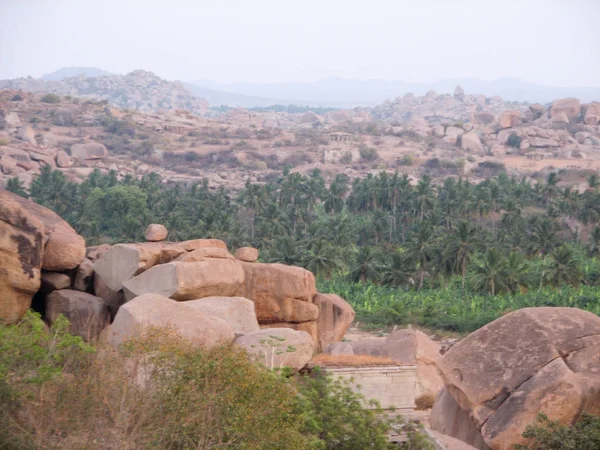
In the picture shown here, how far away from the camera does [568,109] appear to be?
479ft

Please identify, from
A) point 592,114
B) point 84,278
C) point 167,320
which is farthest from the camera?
point 592,114

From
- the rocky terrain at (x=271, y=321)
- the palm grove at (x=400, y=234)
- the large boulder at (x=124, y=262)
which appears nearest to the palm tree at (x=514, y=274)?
the palm grove at (x=400, y=234)

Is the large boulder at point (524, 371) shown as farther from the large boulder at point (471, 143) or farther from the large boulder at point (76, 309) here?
the large boulder at point (471, 143)

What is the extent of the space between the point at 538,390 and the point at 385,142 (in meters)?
130

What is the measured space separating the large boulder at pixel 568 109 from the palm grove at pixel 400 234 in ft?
199

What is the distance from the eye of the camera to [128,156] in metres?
121

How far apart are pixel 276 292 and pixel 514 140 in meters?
118

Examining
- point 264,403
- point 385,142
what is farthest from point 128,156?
point 264,403

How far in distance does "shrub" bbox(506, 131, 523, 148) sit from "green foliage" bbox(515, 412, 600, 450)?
12702 cm

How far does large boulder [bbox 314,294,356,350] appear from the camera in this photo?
27109 millimetres

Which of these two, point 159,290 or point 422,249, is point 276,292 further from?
point 422,249

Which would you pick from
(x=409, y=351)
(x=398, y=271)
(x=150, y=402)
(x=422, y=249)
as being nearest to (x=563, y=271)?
(x=422, y=249)

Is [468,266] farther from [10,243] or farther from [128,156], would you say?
[128,156]

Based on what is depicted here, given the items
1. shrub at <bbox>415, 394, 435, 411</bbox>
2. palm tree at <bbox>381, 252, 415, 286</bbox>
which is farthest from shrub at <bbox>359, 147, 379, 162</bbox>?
shrub at <bbox>415, 394, 435, 411</bbox>
